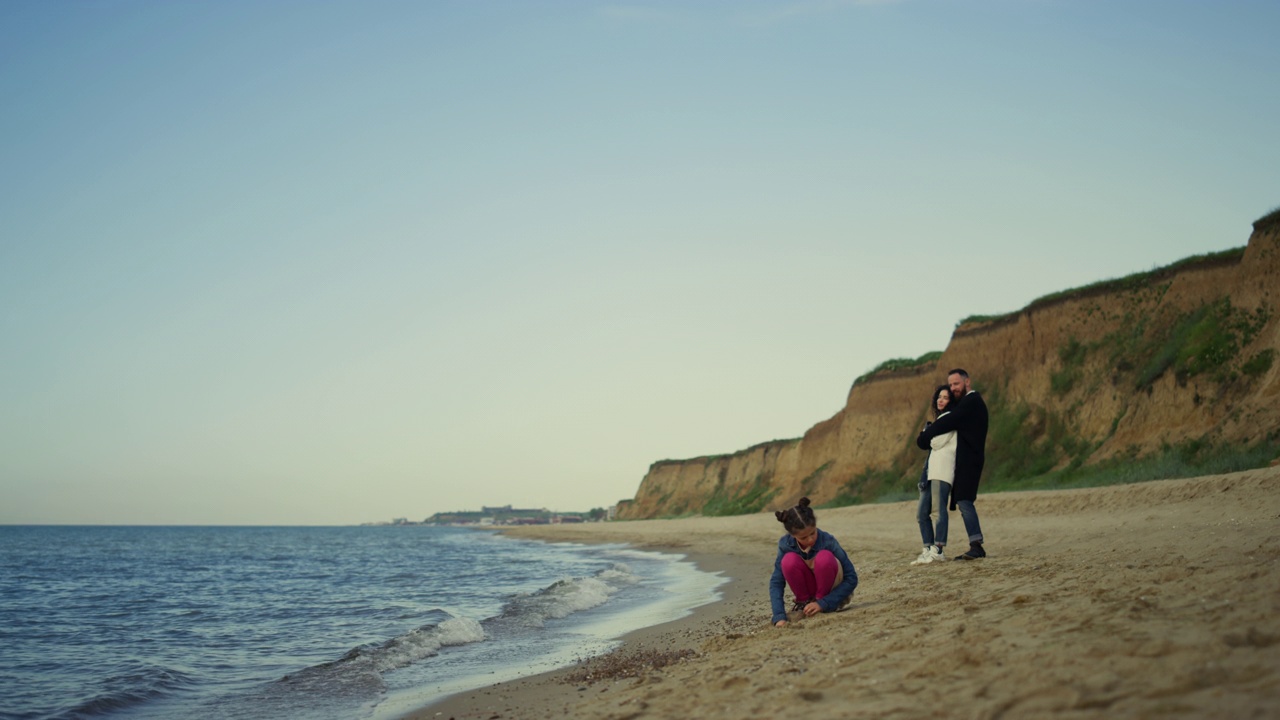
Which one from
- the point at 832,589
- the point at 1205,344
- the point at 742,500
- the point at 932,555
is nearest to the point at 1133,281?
the point at 1205,344

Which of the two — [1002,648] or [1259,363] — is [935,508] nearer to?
[1002,648]

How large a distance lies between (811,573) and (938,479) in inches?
100

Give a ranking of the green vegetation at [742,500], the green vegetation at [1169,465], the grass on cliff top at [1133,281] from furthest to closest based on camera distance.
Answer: the green vegetation at [742,500] → the grass on cliff top at [1133,281] → the green vegetation at [1169,465]

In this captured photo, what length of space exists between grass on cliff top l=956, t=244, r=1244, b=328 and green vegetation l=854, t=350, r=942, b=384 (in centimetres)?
752

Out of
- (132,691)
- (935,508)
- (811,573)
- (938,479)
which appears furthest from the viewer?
(935,508)

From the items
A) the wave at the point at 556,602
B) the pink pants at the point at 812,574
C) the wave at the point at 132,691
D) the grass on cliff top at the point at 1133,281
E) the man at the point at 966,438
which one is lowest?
the wave at the point at 556,602

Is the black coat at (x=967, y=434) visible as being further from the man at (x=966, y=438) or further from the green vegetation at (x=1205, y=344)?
the green vegetation at (x=1205, y=344)

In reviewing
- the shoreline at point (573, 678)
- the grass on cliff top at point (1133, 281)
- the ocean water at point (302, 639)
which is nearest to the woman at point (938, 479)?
the shoreline at point (573, 678)

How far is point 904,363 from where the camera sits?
47.2 meters

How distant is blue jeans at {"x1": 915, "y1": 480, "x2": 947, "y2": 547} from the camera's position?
9188 mm

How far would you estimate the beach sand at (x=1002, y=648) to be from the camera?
3748 millimetres

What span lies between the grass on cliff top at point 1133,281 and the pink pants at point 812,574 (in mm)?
23321

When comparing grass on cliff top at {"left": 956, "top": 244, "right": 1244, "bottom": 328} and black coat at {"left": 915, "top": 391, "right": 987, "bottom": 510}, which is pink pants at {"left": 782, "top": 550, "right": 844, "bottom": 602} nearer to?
black coat at {"left": 915, "top": 391, "right": 987, "bottom": 510}

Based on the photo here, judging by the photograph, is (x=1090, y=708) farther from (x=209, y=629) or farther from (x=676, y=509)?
(x=676, y=509)
